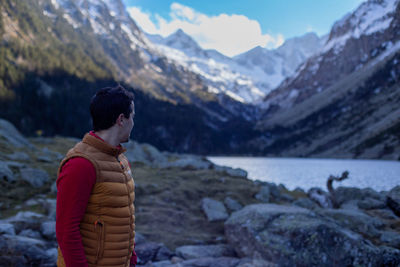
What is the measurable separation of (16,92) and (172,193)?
72323mm

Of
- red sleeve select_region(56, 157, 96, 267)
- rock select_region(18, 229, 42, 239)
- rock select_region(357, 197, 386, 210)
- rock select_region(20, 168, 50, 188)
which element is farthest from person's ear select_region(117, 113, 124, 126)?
rock select_region(357, 197, 386, 210)

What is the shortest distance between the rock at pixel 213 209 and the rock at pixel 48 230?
6.67m

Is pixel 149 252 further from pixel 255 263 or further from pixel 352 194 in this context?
pixel 352 194

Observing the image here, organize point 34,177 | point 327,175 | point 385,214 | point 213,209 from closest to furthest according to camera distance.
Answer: point 385,214 → point 213,209 → point 34,177 → point 327,175

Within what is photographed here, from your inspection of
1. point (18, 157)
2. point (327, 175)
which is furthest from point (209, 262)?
point (327, 175)

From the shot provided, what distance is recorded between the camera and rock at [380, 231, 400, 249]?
376 inches

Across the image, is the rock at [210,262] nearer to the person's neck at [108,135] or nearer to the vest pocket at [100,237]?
the vest pocket at [100,237]

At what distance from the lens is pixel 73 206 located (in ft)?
10.0

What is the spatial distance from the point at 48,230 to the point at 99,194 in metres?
8.04

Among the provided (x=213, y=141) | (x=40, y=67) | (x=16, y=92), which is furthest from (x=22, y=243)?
(x=213, y=141)

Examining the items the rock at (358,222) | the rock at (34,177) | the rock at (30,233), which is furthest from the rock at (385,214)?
the rock at (34,177)

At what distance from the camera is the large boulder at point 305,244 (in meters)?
7.57

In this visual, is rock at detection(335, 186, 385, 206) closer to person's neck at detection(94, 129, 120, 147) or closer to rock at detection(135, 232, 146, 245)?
rock at detection(135, 232, 146, 245)

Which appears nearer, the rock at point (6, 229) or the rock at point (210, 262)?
the rock at point (6, 229)
